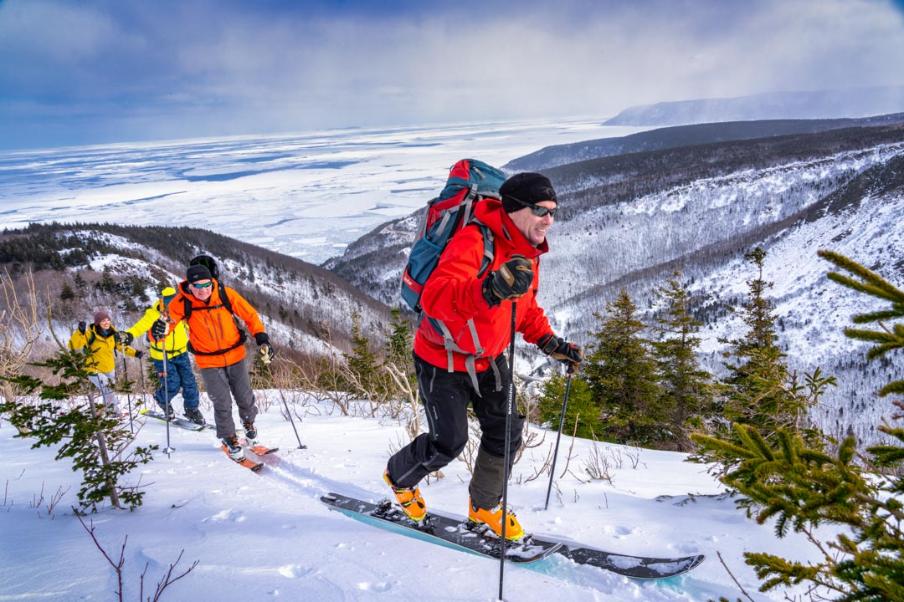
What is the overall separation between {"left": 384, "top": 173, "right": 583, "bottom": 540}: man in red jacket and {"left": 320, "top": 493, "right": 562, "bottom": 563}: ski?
10 cm

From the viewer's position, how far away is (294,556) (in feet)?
8.68

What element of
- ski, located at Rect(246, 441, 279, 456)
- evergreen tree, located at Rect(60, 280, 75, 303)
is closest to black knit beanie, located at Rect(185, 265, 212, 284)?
ski, located at Rect(246, 441, 279, 456)

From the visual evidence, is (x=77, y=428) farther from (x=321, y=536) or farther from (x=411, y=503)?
(x=411, y=503)

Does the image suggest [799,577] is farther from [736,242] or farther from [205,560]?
[736,242]

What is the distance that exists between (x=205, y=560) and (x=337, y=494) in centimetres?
136

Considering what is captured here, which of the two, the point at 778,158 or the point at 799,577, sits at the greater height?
the point at 778,158

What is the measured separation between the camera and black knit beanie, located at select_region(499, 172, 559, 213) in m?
2.45

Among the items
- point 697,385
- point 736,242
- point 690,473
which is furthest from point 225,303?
point 736,242

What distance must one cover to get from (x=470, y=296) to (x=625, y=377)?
580 inches

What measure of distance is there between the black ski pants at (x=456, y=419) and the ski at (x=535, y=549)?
0.28 metres

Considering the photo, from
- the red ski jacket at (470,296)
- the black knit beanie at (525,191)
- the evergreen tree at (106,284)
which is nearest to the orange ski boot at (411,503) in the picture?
the red ski jacket at (470,296)

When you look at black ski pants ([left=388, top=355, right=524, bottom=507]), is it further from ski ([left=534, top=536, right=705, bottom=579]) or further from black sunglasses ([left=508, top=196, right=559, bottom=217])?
black sunglasses ([left=508, top=196, right=559, bottom=217])

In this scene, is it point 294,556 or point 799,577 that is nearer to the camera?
point 799,577

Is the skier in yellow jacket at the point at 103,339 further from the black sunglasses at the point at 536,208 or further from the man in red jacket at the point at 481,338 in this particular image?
the black sunglasses at the point at 536,208
